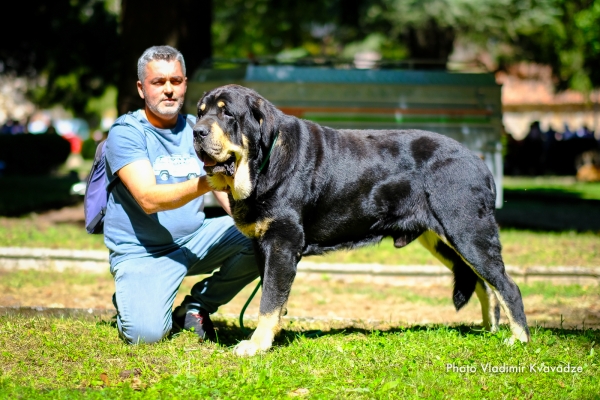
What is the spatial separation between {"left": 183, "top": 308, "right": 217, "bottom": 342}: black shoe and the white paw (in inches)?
26.9

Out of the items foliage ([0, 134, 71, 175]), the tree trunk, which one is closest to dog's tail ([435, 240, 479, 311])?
the tree trunk

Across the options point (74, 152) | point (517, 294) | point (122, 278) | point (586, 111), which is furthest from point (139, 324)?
point (586, 111)

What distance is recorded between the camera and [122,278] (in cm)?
505

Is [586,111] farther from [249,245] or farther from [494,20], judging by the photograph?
[249,245]

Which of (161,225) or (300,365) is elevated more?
(161,225)

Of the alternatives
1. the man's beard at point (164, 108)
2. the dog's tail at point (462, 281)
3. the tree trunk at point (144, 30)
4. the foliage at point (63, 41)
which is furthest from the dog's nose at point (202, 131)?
the foliage at point (63, 41)

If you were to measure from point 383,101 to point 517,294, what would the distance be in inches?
278

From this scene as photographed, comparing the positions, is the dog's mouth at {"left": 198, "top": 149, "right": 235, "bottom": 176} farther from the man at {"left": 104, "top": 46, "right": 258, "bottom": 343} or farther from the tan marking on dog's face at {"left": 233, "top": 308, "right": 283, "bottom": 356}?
the tan marking on dog's face at {"left": 233, "top": 308, "right": 283, "bottom": 356}

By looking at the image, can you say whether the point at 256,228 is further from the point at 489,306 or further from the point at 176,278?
the point at 489,306

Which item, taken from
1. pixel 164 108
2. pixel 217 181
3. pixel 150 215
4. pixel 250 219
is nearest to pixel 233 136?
pixel 217 181

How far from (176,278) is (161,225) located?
0.42 m

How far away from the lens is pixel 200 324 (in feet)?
17.7

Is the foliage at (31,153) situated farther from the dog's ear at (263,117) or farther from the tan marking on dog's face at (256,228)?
the dog's ear at (263,117)

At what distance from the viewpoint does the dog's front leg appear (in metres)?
4.68
